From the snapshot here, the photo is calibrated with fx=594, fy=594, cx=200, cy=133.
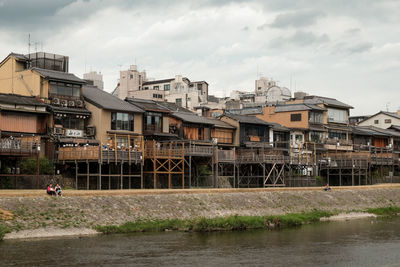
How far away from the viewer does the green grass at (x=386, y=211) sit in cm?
6756

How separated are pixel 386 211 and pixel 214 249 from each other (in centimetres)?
3512

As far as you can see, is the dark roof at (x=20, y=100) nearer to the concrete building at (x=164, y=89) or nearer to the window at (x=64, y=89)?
the window at (x=64, y=89)

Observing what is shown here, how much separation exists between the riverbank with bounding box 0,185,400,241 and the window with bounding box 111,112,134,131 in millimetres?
16303

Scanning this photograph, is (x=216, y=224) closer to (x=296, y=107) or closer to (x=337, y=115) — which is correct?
(x=296, y=107)

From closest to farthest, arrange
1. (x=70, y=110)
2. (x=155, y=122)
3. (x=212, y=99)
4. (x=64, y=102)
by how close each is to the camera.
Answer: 1. (x=70, y=110)
2. (x=64, y=102)
3. (x=155, y=122)
4. (x=212, y=99)

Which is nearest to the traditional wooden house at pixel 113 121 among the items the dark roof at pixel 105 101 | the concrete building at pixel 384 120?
the dark roof at pixel 105 101

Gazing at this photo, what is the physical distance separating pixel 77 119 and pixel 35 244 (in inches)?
1162

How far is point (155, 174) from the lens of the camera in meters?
65.7

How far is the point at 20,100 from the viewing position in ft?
207

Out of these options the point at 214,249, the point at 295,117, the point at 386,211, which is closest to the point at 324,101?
the point at 295,117

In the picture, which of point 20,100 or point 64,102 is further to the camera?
point 64,102

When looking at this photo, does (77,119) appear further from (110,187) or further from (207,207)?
(207,207)

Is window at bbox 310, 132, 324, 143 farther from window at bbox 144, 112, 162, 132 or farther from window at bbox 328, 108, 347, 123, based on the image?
window at bbox 144, 112, 162, 132

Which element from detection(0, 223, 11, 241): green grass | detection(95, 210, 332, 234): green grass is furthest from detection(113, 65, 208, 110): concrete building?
detection(0, 223, 11, 241): green grass
